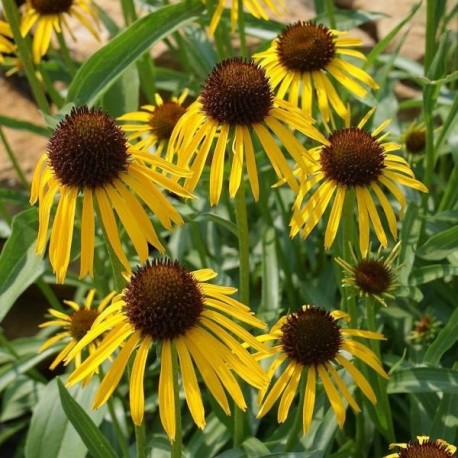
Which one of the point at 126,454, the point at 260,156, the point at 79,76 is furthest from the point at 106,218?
the point at 260,156

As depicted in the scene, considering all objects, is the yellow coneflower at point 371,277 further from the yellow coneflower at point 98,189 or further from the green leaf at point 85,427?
the green leaf at point 85,427

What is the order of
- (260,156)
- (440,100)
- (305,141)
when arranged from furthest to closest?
(305,141) < (440,100) < (260,156)

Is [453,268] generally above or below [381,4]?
below

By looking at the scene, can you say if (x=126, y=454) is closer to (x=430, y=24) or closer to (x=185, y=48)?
(x=430, y=24)

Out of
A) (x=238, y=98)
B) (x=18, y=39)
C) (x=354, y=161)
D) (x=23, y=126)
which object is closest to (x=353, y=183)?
(x=354, y=161)

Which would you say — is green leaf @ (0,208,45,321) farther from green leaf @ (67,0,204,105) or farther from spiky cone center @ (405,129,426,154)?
spiky cone center @ (405,129,426,154)

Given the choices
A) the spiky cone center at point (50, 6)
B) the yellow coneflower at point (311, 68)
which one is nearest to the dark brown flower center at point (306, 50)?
the yellow coneflower at point (311, 68)

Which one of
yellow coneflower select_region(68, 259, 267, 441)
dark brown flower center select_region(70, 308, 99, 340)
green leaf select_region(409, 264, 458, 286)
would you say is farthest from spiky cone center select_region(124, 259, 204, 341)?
green leaf select_region(409, 264, 458, 286)
